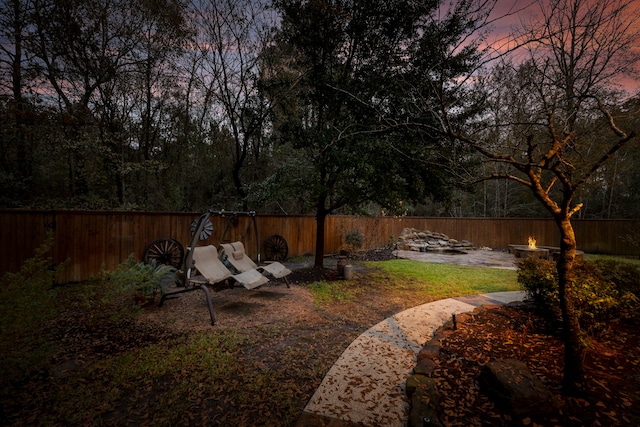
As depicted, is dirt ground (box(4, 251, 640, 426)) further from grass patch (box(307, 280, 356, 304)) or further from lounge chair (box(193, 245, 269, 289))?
lounge chair (box(193, 245, 269, 289))

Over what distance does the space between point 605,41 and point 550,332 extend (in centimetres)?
312

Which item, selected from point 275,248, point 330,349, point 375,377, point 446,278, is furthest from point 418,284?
point 275,248

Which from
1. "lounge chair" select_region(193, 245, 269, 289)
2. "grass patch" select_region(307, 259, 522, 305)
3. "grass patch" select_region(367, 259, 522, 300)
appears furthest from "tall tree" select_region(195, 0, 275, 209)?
"grass patch" select_region(367, 259, 522, 300)

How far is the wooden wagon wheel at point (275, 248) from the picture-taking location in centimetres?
918

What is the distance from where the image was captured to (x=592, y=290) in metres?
2.98

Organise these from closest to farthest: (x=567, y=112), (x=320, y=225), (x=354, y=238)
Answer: (x=567, y=112), (x=320, y=225), (x=354, y=238)

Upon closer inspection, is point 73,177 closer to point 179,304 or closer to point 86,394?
point 179,304

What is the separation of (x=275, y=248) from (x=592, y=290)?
7.62m

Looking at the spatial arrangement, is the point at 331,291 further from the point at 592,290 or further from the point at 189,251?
the point at 592,290

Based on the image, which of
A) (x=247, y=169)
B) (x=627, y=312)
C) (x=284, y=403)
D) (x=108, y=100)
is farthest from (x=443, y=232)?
(x=108, y=100)

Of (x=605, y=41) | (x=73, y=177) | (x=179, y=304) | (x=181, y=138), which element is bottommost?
(x=179, y=304)

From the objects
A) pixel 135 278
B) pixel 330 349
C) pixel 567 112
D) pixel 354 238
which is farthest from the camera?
pixel 354 238

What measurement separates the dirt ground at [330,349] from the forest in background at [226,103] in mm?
1823

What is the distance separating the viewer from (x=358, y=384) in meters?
2.38
